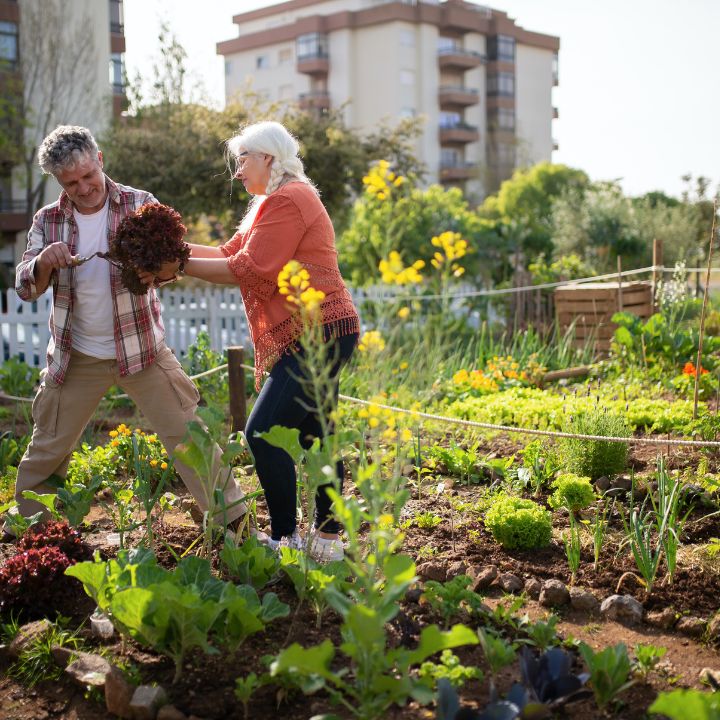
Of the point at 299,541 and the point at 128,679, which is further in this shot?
the point at 299,541

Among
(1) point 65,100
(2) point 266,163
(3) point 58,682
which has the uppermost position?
(1) point 65,100

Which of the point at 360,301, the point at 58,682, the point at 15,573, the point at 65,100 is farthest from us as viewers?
the point at 65,100

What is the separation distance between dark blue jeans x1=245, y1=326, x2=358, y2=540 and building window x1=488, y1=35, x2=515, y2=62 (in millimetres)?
48841

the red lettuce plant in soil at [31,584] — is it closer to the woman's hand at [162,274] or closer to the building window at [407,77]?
the woman's hand at [162,274]

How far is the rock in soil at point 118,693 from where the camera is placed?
Answer: 7.83ft

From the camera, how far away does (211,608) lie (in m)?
2.37

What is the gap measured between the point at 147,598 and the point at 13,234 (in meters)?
21.8

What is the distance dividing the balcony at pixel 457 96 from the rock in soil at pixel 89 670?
4541 cm

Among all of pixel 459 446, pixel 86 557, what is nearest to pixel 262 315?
pixel 86 557

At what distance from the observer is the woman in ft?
10.4

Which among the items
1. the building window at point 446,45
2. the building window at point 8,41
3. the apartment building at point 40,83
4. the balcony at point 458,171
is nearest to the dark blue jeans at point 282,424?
the apartment building at point 40,83

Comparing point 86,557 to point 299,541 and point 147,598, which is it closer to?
point 299,541

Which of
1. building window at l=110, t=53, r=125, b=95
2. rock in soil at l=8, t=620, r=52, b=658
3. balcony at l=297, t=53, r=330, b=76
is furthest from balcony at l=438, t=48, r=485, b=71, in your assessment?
rock in soil at l=8, t=620, r=52, b=658

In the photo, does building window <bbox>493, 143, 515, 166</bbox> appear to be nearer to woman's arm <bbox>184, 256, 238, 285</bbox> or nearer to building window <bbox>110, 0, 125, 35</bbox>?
building window <bbox>110, 0, 125, 35</bbox>
